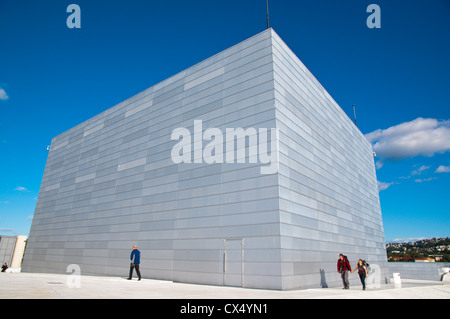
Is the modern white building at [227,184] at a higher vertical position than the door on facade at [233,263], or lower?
higher

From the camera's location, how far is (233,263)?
14.7 m

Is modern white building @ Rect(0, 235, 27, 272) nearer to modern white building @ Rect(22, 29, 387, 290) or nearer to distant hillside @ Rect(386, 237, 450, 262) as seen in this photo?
modern white building @ Rect(22, 29, 387, 290)

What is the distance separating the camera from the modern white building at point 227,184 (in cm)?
1482

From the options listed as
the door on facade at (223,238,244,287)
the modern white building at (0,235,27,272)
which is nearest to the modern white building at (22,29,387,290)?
the door on facade at (223,238,244,287)

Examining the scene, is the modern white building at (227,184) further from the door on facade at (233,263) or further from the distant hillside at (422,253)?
the distant hillside at (422,253)

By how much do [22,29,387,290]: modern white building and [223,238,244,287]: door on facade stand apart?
5 cm

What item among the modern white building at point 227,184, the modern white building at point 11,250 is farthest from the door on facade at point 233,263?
the modern white building at point 11,250

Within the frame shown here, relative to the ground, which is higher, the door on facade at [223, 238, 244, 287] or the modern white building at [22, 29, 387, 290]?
the modern white building at [22, 29, 387, 290]

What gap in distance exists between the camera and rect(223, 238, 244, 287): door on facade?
47.0 ft

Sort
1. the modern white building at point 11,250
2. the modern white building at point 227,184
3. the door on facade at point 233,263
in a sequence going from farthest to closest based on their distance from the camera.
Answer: the modern white building at point 11,250 → the modern white building at point 227,184 → the door on facade at point 233,263

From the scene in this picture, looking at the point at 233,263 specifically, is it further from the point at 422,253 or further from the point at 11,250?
the point at 422,253

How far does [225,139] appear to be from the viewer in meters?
17.1

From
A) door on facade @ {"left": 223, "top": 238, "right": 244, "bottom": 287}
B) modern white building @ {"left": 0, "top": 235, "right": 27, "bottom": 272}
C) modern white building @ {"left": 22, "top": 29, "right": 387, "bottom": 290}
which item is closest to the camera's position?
door on facade @ {"left": 223, "top": 238, "right": 244, "bottom": 287}

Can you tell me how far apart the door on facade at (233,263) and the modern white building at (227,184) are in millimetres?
54
